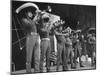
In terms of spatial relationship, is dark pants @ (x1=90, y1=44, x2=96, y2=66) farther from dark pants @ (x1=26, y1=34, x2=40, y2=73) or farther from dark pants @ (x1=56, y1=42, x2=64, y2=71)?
dark pants @ (x1=26, y1=34, x2=40, y2=73)

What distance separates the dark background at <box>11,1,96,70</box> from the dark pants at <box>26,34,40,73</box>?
0.16ft

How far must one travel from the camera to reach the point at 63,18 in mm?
2354

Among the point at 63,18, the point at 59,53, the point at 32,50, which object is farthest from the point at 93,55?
the point at 32,50

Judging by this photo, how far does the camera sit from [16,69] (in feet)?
7.10

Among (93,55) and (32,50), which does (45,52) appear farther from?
(93,55)

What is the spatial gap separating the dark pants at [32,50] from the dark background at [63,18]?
0.16 ft

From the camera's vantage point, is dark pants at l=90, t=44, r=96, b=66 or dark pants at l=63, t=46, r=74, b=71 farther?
dark pants at l=90, t=44, r=96, b=66

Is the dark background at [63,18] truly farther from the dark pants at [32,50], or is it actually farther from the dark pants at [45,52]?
the dark pants at [45,52]

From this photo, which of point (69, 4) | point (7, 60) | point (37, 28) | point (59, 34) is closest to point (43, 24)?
point (37, 28)

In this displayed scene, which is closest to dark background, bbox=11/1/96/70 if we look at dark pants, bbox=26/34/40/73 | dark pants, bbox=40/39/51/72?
dark pants, bbox=26/34/40/73

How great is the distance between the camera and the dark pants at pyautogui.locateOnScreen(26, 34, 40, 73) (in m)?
2.21

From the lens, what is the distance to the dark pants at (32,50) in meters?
2.21

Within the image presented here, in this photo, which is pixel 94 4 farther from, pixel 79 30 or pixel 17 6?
pixel 17 6

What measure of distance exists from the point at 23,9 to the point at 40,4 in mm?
216
